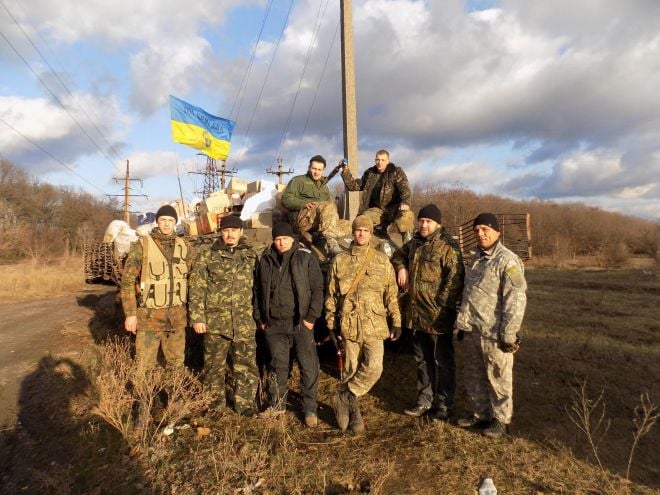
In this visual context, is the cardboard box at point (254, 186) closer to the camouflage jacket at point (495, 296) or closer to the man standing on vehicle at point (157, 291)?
the man standing on vehicle at point (157, 291)

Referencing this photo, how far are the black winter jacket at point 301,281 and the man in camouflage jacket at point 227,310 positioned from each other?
Result: 0.65 feet

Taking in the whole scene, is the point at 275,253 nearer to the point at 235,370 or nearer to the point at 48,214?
the point at 235,370

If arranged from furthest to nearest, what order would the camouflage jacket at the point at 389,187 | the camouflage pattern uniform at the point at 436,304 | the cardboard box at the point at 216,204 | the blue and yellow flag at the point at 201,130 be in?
the blue and yellow flag at the point at 201,130, the cardboard box at the point at 216,204, the camouflage jacket at the point at 389,187, the camouflage pattern uniform at the point at 436,304

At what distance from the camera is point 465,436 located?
3.60m

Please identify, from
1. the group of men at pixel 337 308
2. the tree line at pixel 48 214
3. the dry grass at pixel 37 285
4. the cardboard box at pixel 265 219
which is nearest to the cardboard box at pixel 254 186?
the cardboard box at pixel 265 219

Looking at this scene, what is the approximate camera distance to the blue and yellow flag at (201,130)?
10328mm

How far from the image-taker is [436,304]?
3783 millimetres

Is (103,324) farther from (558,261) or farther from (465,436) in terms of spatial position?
(558,261)

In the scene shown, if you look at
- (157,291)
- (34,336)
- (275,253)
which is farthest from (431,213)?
(34,336)

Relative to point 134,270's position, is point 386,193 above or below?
above

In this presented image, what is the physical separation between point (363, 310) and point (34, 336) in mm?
7380

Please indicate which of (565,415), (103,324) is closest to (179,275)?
(565,415)

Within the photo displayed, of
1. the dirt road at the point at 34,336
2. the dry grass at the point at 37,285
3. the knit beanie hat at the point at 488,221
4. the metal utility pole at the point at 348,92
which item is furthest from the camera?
the dry grass at the point at 37,285

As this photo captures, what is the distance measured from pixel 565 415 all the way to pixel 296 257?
3.21 meters
